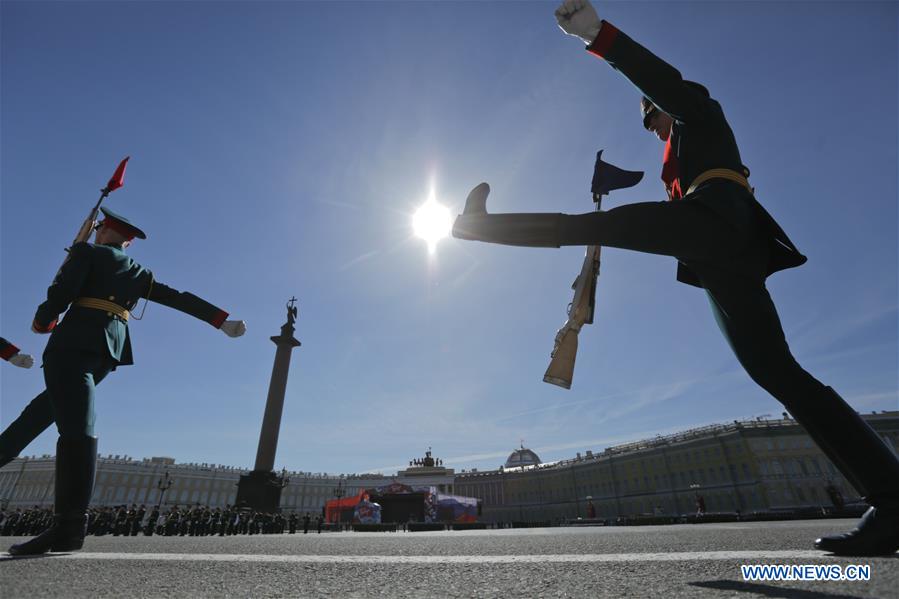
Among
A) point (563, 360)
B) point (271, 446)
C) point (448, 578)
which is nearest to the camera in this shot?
point (448, 578)

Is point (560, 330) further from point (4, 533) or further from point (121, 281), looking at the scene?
point (4, 533)

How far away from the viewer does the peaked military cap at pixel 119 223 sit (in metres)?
2.96

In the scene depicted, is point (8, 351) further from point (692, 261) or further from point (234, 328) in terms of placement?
point (692, 261)

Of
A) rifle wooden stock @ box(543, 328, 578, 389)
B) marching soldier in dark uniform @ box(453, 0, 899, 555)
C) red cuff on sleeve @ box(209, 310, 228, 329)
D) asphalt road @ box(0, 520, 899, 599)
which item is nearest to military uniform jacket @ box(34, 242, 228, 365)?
red cuff on sleeve @ box(209, 310, 228, 329)

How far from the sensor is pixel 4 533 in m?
17.8

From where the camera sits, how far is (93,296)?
8.36ft

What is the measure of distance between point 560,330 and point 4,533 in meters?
25.9

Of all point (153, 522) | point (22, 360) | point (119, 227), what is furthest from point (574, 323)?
point (153, 522)

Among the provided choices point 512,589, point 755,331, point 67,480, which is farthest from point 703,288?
point 67,480

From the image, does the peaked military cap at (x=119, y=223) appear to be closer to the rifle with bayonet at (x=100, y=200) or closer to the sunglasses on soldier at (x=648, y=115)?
the rifle with bayonet at (x=100, y=200)

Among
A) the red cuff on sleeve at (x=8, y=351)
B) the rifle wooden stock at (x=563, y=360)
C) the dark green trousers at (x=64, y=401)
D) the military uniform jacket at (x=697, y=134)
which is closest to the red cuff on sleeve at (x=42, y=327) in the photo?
the dark green trousers at (x=64, y=401)

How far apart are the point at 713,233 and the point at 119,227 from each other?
3519 millimetres

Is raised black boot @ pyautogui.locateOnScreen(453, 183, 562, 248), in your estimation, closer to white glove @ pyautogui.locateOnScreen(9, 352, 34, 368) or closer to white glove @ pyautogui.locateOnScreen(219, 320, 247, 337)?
white glove @ pyautogui.locateOnScreen(219, 320, 247, 337)

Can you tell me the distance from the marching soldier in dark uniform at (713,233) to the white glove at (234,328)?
2.25 m
